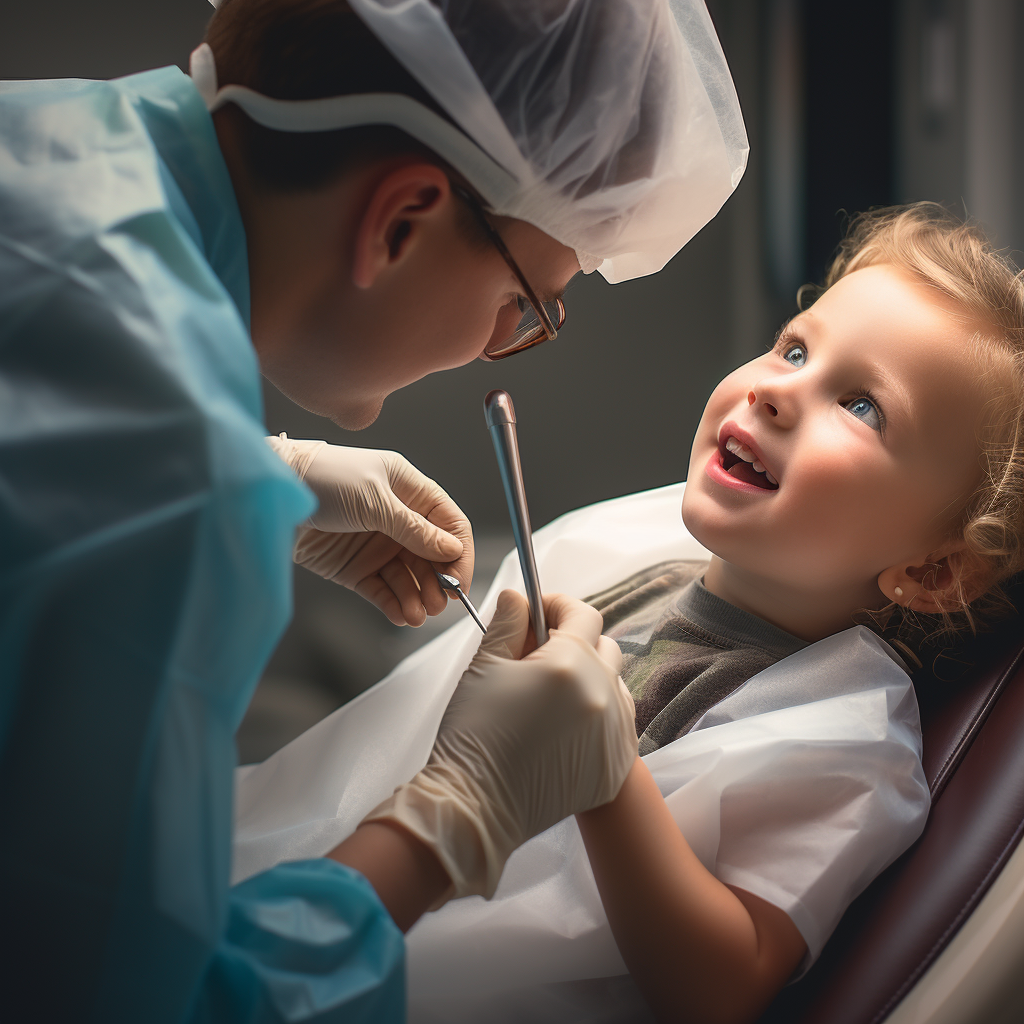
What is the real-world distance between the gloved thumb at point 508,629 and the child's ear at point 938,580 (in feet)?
1.55

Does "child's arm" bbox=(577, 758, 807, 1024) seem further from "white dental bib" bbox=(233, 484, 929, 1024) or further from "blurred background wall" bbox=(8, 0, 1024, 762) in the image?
"blurred background wall" bbox=(8, 0, 1024, 762)

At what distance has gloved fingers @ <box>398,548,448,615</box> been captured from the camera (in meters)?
1.17

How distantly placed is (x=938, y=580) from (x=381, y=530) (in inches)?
28.2

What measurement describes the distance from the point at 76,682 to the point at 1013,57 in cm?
215

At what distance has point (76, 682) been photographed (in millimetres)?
534

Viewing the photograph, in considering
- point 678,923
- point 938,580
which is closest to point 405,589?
point 678,923

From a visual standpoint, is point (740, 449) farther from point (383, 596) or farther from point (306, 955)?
point (306, 955)

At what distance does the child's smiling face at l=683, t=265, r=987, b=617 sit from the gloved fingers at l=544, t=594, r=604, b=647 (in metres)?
0.21

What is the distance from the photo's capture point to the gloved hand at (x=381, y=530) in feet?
3.71

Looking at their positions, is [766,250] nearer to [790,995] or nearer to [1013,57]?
[1013,57]

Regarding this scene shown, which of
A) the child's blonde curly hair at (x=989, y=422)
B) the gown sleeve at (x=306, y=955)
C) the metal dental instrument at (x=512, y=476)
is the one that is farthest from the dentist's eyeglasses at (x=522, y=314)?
the gown sleeve at (x=306, y=955)

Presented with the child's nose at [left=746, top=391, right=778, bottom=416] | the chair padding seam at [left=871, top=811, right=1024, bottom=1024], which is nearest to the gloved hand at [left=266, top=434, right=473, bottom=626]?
the child's nose at [left=746, top=391, right=778, bottom=416]

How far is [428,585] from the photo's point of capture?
3.87ft

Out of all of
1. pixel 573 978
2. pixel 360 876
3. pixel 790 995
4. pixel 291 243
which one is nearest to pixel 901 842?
pixel 790 995
